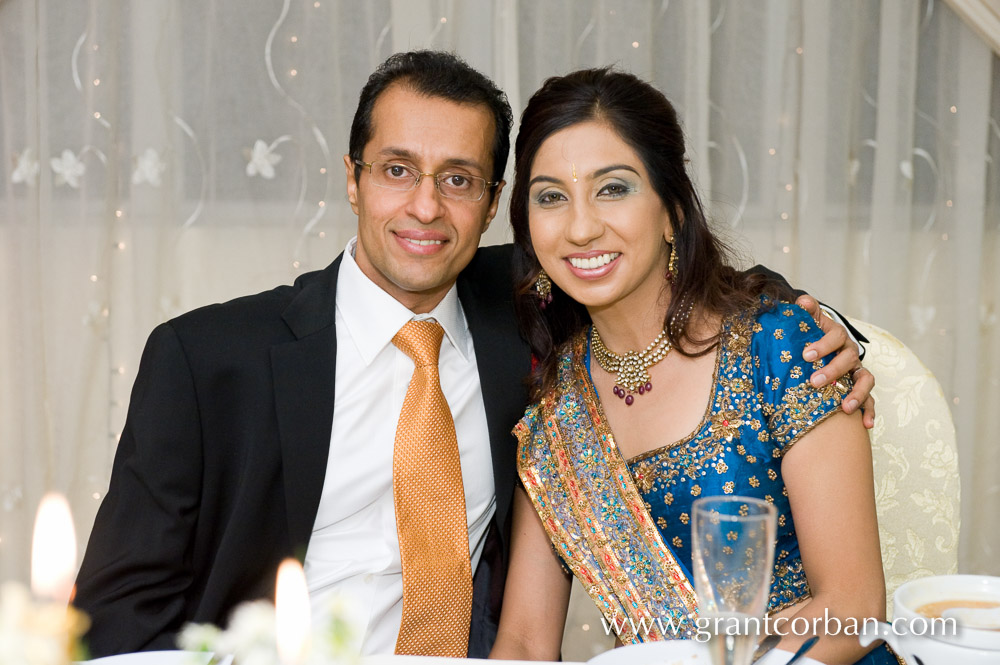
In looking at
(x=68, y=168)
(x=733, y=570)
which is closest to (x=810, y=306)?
(x=733, y=570)

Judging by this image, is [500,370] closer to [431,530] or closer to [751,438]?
[431,530]

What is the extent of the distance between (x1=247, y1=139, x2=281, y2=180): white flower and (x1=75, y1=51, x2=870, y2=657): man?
99cm

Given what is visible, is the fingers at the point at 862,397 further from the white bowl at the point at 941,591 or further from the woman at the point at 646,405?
the white bowl at the point at 941,591

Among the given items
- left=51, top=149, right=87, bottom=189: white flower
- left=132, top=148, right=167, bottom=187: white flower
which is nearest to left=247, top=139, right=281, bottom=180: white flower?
left=132, top=148, right=167, bottom=187: white flower

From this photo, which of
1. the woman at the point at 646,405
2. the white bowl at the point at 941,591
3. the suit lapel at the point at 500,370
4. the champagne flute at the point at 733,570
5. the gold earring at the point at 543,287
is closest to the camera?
the champagne flute at the point at 733,570

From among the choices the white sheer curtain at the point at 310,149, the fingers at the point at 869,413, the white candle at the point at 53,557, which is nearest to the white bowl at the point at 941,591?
the fingers at the point at 869,413

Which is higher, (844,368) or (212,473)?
(844,368)

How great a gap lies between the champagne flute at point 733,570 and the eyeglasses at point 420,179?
3.53 ft

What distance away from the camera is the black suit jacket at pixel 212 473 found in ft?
4.95

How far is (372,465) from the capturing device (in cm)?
164

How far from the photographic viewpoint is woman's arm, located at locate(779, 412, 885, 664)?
1.37 metres

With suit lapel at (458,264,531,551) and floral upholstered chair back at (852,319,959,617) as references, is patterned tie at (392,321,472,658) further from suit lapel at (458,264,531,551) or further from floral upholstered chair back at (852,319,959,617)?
floral upholstered chair back at (852,319,959,617)

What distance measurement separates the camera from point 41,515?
62 centimetres

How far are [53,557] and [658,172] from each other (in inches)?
49.9
